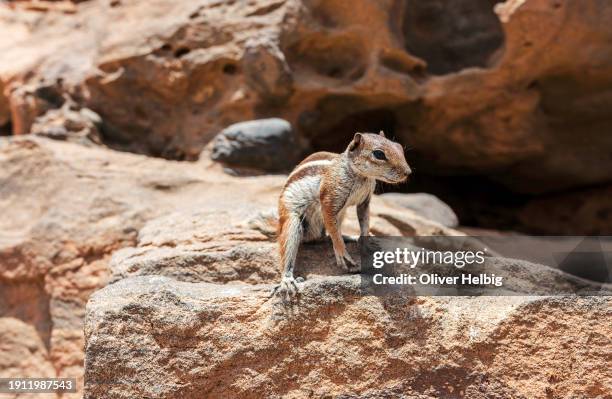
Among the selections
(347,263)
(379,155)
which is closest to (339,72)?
(379,155)

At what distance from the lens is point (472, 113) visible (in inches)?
321

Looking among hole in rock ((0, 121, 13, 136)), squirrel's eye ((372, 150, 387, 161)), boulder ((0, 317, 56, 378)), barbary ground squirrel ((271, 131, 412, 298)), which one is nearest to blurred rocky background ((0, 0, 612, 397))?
boulder ((0, 317, 56, 378))

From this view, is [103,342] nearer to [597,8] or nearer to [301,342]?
[301,342]

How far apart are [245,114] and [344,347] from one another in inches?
184

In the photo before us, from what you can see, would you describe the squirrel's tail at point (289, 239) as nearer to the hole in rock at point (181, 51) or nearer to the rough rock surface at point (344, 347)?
the rough rock surface at point (344, 347)

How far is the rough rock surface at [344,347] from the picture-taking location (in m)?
3.44

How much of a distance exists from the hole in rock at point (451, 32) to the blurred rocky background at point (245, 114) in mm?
25

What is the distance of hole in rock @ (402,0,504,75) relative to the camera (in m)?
8.41

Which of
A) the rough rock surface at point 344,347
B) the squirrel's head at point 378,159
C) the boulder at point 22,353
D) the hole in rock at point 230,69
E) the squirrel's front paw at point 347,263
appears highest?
the hole in rock at point 230,69

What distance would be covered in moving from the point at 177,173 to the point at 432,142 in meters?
3.55

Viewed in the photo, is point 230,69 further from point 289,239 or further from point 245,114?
point 289,239

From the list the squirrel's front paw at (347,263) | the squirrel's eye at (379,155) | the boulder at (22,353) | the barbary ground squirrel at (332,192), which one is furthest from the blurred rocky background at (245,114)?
the squirrel's eye at (379,155)

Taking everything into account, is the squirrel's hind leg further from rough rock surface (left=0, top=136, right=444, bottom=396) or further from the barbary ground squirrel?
rough rock surface (left=0, top=136, right=444, bottom=396)

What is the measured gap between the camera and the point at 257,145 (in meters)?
7.16
